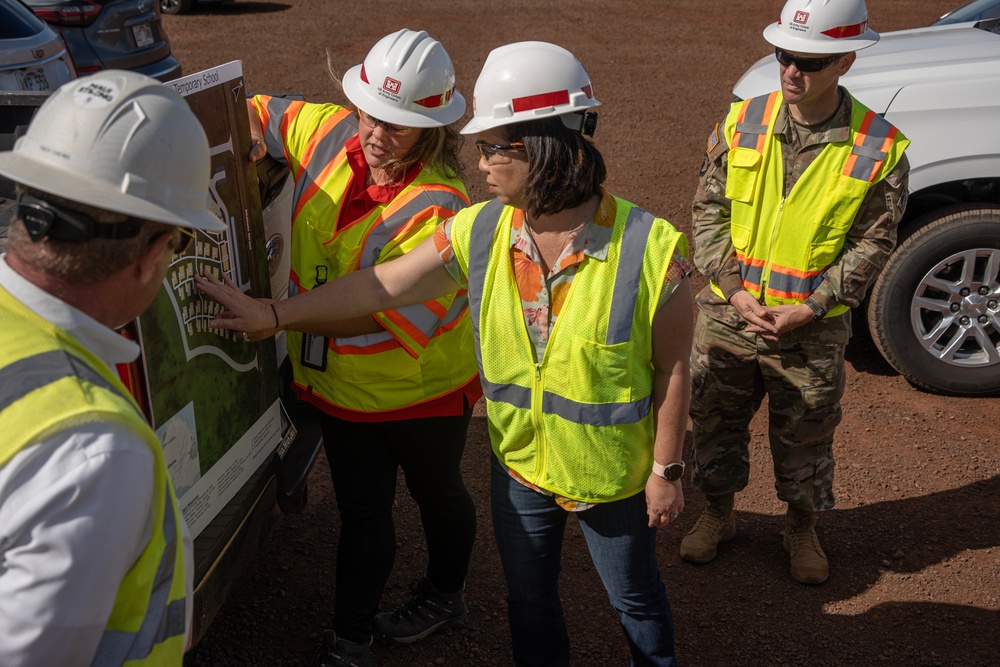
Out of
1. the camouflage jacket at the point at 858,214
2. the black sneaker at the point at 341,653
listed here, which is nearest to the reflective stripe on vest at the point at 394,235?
the black sneaker at the point at 341,653

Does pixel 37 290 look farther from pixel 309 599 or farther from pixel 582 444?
pixel 309 599

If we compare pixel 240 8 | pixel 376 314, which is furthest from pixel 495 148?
pixel 240 8

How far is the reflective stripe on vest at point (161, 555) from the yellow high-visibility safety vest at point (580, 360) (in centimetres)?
118

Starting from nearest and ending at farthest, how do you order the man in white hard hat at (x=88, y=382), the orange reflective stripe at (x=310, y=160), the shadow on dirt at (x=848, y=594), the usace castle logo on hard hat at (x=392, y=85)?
the man in white hard hat at (x=88, y=382) → the usace castle logo on hard hat at (x=392, y=85) → the orange reflective stripe at (x=310, y=160) → the shadow on dirt at (x=848, y=594)

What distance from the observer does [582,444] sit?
2.61m

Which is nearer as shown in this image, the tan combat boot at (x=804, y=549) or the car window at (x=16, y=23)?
the tan combat boot at (x=804, y=549)

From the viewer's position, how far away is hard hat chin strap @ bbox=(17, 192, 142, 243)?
1471 millimetres

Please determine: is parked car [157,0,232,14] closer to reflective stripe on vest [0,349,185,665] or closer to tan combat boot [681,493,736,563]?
tan combat boot [681,493,736,563]

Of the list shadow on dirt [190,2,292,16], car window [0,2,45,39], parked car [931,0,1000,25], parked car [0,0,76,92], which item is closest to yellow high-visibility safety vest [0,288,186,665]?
parked car [0,0,76,92]

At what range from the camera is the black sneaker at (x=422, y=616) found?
3512 millimetres

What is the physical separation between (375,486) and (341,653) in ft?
1.91

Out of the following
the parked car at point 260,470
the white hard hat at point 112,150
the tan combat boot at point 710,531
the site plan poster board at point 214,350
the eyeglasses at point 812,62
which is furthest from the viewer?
the tan combat boot at point 710,531

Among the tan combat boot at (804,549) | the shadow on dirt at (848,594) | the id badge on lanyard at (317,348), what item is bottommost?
the shadow on dirt at (848,594)

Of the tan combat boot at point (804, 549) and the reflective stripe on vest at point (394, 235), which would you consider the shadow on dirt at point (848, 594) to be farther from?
the reflective stripe on vest at point (394, 235)
